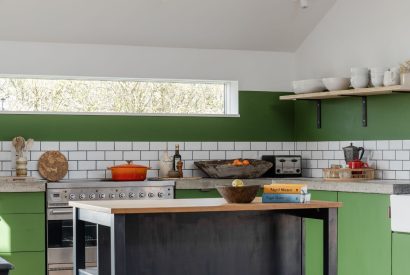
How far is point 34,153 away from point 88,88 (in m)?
0.84

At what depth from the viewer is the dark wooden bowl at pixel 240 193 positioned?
4.59 meters

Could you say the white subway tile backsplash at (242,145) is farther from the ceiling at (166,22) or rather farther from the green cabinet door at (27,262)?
the green cabinet door at (27,262)

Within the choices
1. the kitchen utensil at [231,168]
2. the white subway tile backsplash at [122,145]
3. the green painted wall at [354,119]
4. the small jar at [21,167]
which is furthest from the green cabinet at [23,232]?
the green painted wall at [354,119]

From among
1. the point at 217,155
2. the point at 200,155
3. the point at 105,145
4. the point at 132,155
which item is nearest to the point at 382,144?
the point at 217,155

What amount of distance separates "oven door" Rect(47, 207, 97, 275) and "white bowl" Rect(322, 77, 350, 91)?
2.57m

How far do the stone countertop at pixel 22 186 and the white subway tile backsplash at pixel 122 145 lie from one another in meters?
1.13

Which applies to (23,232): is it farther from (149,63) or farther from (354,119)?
(354,119)

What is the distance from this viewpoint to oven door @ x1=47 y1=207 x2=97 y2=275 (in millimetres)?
6770

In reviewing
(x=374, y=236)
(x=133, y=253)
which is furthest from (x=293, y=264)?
(x=374, y=236)

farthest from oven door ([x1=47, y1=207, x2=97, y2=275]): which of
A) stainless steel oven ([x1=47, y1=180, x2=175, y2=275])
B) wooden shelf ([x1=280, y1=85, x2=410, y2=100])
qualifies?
wooden shelf ([x1=280, y1=85, x2=410, y2=100])

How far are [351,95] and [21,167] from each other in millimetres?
3019

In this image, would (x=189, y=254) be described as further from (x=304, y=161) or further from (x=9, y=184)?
(x=304, y=161)

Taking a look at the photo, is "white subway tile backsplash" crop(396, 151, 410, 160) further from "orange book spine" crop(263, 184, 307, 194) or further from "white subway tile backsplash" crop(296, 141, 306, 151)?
"orange book spine" crop(263, 184, 307, 194)

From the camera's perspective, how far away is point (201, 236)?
15.3ft
